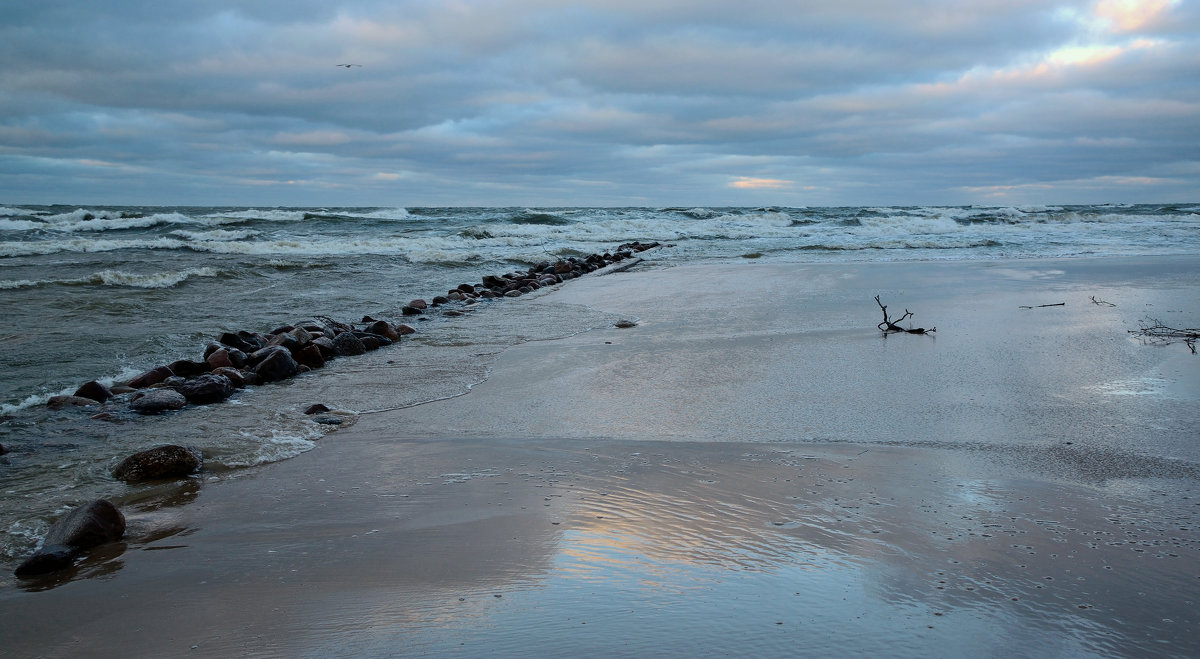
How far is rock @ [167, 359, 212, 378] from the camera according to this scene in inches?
222

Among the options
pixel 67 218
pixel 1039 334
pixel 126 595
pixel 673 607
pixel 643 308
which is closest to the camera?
pixel 673 607

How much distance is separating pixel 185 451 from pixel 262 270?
41.9 feet

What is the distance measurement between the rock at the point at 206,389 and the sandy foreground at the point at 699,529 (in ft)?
4.35

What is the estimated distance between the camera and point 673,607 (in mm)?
1993

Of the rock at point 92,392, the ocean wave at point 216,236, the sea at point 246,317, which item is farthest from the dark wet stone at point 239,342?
the ocean wave at point 216,236

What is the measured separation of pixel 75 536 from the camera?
2553 millimetres

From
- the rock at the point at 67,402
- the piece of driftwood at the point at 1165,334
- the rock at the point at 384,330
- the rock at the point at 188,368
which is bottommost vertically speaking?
the rock at the point at 67,402

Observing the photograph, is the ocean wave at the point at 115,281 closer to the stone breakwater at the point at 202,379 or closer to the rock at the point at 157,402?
the stone breakwater at the point at 202,379

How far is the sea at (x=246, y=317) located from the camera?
379 cm

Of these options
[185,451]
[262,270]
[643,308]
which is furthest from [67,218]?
[185,451]

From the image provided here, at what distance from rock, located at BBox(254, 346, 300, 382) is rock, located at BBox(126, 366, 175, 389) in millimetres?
601

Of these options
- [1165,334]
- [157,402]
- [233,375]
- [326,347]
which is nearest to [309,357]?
[326,347]

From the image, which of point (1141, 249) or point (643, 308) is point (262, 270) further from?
point (1141, 249)

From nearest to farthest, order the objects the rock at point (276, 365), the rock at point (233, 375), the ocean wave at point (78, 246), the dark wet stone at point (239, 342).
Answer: the rock at point (233, 375) < the rock at point (276, 365) < the dark wet stone at point (239, 342) < the ocean wave at point (78, 246)
